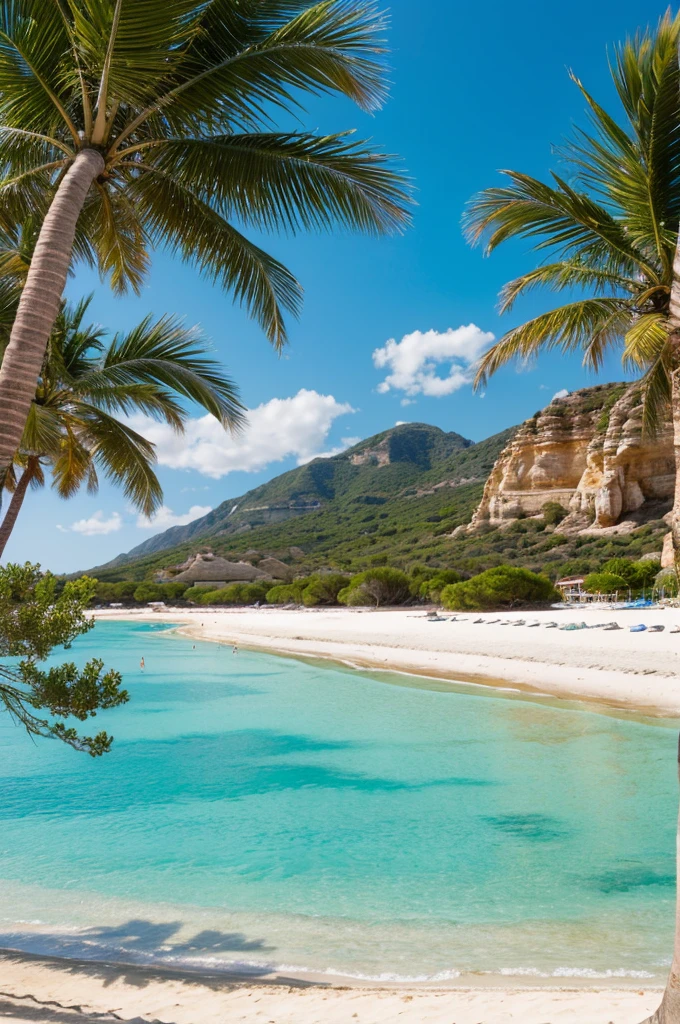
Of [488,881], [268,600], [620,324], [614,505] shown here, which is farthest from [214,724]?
[268,600]

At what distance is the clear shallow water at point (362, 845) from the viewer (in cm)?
443

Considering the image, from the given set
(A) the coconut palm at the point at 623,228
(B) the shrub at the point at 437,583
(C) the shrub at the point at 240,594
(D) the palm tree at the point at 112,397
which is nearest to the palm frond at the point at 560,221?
(A) the coconut palm at the point at 623,228

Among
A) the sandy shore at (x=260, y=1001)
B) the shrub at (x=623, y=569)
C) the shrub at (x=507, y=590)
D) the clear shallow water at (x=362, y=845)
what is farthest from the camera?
the shrub at (x=623, y=569)

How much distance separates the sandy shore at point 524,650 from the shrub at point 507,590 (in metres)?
3.59

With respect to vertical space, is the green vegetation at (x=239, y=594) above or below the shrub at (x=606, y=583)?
below

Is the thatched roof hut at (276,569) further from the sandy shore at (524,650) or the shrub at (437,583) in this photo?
the sandy shore at (524,650)

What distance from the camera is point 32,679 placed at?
12.3 ft

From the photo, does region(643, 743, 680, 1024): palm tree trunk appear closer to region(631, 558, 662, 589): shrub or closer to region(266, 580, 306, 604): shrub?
region(631, 558, 662, 589): shrub

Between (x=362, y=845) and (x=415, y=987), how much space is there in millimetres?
3118

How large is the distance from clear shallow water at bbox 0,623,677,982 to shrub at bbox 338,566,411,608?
25.6 meters

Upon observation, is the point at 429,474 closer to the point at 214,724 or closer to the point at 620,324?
the point at 214,724

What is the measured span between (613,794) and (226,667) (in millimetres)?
18082

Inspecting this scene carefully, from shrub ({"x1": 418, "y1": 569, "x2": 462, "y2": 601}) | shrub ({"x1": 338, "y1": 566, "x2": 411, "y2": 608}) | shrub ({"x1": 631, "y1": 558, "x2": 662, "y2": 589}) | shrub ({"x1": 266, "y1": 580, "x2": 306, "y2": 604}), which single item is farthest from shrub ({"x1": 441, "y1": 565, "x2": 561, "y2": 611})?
shrub ({"x1": 266, "y1": 580, "x2": 306, "y2": 604})

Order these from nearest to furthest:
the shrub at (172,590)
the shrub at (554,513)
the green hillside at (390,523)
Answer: the green hillside at (390,523) → the shrub at (554,513) → the shrub at (172,590)
